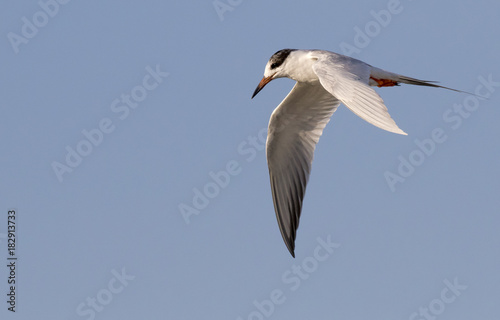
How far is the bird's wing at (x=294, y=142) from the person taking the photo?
1187 centimetres

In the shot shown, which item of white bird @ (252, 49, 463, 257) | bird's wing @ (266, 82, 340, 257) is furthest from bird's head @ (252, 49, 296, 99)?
bird's wing @ (266, 82, 340, 257)

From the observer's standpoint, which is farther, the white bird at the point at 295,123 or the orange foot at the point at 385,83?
the white bird at the point at 295,123

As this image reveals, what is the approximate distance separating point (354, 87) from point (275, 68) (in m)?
3.04

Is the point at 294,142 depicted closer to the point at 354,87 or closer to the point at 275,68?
the point at 275,68

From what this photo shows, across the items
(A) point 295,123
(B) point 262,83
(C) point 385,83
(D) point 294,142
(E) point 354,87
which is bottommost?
(E) point 354,87

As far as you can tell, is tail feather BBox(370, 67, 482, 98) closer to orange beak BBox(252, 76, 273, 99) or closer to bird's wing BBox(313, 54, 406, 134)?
bird's wing BBox(313, 54, 406, 134)

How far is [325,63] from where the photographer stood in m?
9.91

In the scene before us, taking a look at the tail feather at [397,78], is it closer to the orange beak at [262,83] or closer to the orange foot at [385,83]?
the orange foot at [385,83]

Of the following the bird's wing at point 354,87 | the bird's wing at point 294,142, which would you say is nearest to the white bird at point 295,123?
the bird's wing at point 294,142

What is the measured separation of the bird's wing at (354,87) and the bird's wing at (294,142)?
1.37 meters

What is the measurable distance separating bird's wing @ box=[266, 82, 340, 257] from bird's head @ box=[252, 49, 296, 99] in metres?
0.44

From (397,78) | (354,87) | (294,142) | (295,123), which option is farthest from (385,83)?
(354,87)

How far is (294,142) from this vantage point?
12109 millimetres

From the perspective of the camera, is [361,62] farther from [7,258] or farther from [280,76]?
[7,258]
